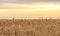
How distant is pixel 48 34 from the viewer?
1002 centimetres

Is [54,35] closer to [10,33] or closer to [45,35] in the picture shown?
[45,35]

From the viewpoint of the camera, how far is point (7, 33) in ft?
33.2

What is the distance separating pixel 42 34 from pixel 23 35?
0.77m

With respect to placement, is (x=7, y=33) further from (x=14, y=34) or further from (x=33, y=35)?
(x=33, y=35)

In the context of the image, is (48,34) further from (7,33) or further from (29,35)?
(7,33)

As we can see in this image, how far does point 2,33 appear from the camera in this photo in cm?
1016

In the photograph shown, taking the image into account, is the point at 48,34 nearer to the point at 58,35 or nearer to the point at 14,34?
the point at 58,35

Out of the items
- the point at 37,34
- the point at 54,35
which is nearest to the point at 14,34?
the point at 37,34

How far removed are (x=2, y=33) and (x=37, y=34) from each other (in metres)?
1.42

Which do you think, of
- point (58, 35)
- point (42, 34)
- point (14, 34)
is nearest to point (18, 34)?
point (14, 34)

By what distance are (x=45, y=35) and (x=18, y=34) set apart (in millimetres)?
1100

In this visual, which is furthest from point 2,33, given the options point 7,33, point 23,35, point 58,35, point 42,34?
point 58,35

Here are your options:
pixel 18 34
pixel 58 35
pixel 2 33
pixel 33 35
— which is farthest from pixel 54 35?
pixel 2 33

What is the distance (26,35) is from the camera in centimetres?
986
